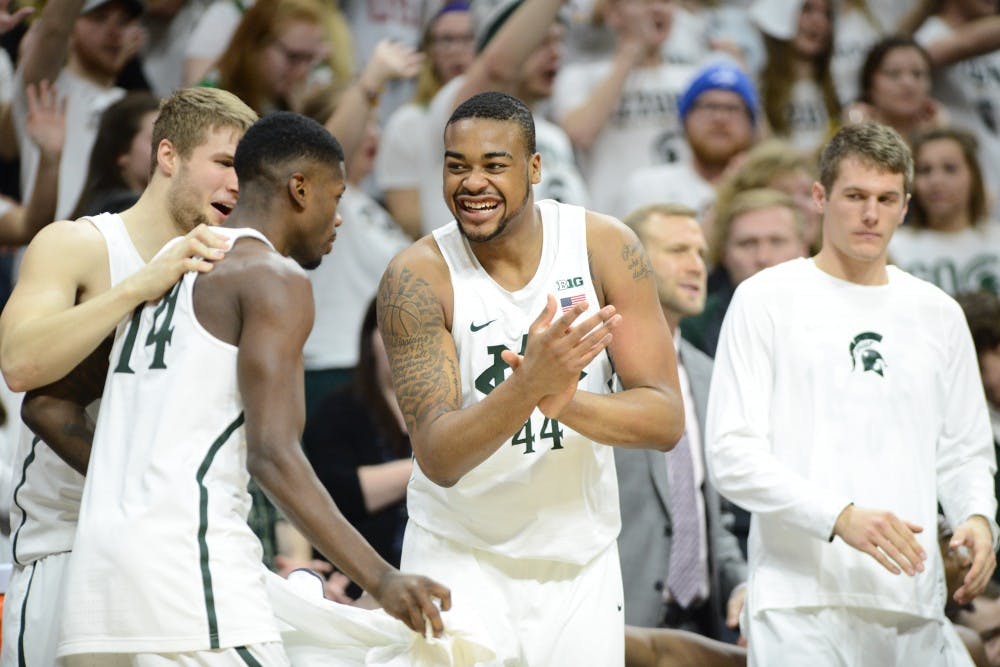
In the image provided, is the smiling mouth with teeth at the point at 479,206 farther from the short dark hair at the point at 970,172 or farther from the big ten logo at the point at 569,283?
the short dark hair at the point at 970,172

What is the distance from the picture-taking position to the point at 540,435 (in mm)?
4105

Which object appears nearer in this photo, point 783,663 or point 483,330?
point 483,330

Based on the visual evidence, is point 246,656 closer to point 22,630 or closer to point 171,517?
point 171,517

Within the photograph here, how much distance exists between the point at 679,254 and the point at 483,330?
227 centimetres

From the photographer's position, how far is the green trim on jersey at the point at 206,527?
333 centimetres

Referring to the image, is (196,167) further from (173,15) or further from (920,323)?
(173,15)

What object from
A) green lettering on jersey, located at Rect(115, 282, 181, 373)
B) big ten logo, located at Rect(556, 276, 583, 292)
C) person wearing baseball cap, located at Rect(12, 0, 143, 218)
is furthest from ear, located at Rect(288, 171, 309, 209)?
person wearing baseball cap, located at Rect(12, 0, 143, 218)

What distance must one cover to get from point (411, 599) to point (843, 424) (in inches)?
75.7

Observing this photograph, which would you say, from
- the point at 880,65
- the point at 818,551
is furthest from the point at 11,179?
the point at 880,65

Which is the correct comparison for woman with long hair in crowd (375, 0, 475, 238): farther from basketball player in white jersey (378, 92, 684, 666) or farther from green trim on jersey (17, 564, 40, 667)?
green trim on jersey (17, 564, 40, 667)

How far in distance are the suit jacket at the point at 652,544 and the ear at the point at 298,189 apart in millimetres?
2331

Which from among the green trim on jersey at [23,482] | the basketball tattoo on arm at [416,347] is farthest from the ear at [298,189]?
the green trim on jersey at [23,482]

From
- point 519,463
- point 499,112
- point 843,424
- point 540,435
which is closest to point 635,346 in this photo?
point 540,435

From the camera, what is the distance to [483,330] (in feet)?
13.4
